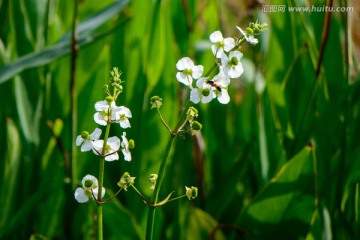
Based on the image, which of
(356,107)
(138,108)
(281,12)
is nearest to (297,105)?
(356,107)

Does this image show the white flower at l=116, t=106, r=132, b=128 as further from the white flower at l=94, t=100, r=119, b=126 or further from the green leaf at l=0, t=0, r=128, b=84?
the green leaf at l=0, t=0, r=128, b=84

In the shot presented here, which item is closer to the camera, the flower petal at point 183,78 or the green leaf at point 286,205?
the flower petal at point 183,78

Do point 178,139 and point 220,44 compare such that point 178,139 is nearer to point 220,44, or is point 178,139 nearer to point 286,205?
point 286,205

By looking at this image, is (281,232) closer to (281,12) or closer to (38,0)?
(281,12)

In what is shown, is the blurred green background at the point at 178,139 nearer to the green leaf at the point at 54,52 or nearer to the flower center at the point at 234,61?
the green leaf at the point at 54,52

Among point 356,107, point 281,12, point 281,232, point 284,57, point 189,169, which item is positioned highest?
point 281,12

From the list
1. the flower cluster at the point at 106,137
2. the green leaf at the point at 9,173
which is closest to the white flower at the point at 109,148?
the flower cluster at the point at 106,137
